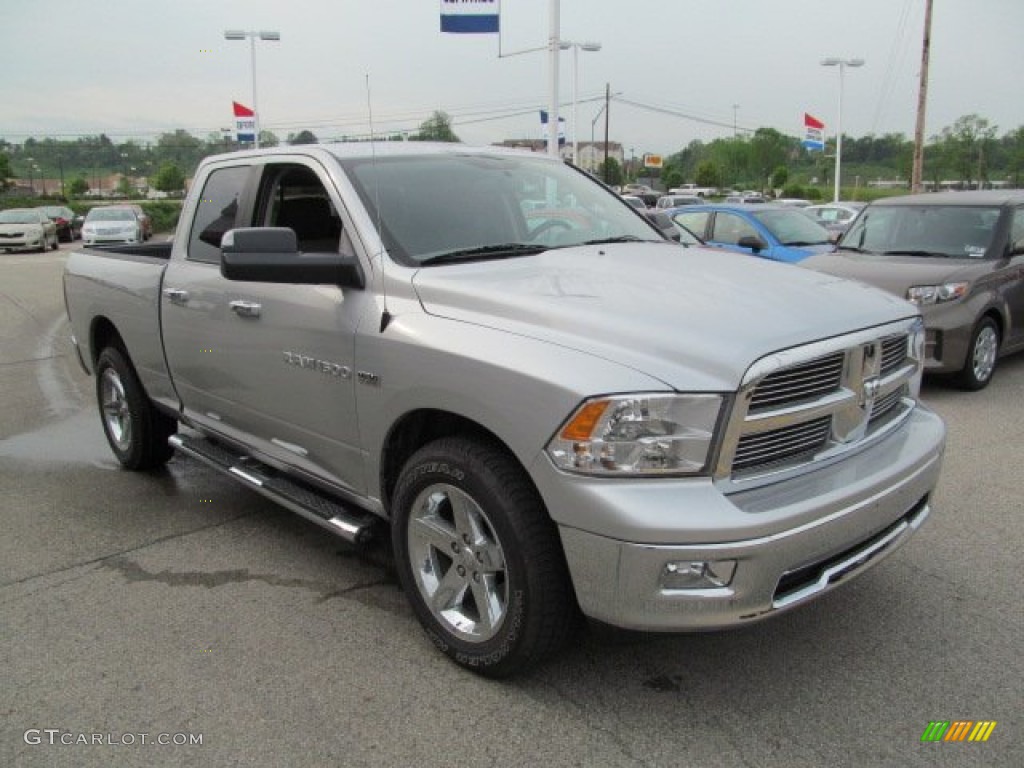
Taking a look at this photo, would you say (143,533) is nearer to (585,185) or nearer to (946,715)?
(585,185)

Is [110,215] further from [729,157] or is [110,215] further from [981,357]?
[729,157]

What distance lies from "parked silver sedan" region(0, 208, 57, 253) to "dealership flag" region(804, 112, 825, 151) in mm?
28486

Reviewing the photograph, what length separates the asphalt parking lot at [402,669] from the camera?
107 inches

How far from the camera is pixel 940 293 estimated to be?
7.35m

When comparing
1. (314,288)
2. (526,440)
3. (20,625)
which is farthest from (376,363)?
(20,625)

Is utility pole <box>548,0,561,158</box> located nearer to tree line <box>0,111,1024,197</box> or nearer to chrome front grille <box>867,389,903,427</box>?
tree line <box>0,111,1024,197</box>

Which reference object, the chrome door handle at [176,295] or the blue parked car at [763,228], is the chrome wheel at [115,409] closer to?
the chrome door handle at [176,295]

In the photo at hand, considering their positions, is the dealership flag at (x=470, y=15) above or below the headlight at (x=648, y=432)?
above

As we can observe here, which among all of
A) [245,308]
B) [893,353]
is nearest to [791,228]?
[893,353]

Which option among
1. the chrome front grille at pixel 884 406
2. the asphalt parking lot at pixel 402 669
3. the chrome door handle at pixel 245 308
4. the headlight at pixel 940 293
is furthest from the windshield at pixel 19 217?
the chrome front grille at pixel 884 406

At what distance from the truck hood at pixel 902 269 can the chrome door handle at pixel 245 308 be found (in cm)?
522

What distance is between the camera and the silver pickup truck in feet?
8.32

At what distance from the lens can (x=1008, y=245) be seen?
311 inches

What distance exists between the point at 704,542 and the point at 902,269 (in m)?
6.21
